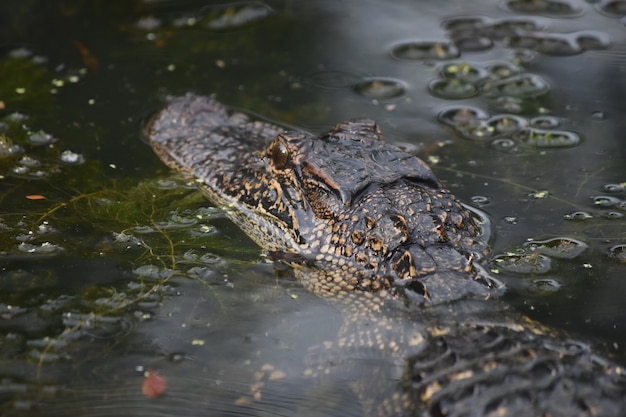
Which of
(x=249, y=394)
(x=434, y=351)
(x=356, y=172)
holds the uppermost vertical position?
(x=356, y=172)

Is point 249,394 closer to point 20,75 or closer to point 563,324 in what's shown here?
point 563,324

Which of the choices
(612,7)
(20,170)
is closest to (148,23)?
(20,170)

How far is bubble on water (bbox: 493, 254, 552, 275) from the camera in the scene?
4.52 metres

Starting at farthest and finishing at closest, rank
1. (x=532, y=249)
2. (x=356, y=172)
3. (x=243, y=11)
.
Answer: (x=243, y=11)
(x=532, y=249)
(x=356, y=172)

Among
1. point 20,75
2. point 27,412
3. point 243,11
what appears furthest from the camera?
point 243,11

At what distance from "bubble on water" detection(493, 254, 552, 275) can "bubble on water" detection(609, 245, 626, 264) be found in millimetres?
377

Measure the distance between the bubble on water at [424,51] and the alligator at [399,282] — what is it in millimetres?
2322

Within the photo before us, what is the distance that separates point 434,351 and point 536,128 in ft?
9.35

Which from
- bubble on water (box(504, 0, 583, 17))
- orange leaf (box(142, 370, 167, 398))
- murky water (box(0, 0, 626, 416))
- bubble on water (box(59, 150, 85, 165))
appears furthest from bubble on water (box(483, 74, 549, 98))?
orange leaf (box(142, 370, 167, 398))

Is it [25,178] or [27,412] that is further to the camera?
[25,178]

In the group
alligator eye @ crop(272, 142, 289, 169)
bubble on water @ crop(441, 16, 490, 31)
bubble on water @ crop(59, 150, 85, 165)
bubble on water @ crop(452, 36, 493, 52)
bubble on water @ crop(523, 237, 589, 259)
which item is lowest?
bubble on water @ crop(59, 150, 85, 165)

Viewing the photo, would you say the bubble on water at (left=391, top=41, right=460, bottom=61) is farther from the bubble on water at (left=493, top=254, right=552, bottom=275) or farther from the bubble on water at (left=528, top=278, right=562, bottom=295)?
the bubble on water at (left=528, top=278, right=562, bottom=295)

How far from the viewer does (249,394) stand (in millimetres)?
3770

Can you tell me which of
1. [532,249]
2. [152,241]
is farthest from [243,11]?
[532,249]
